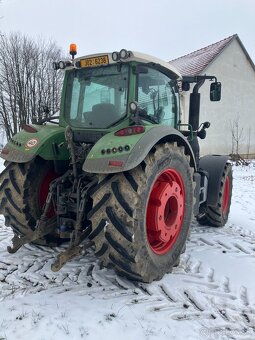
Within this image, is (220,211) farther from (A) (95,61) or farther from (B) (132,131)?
(A) (95,61)

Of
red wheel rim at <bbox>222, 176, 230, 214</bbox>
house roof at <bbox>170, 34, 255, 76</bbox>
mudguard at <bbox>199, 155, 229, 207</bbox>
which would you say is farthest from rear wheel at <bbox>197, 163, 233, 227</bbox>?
house roof at <bbox>170, 34, 255, 76</bbox>

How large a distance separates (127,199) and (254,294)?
4.89 ft

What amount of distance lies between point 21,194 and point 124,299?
155cm

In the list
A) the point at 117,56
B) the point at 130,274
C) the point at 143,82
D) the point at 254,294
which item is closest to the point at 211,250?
the point at 254,294

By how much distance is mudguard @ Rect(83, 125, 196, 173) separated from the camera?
9.25 feet

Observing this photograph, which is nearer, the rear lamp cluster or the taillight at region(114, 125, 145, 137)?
the rear lamp cluster

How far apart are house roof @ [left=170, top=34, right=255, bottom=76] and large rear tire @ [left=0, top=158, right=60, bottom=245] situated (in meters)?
13.9

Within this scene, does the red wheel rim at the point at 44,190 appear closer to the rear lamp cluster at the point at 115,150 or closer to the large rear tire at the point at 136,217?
the large rear tire at the point at 136,217

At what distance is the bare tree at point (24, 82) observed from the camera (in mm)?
29938

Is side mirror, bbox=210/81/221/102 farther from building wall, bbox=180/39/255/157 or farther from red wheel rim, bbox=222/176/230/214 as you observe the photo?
building wall, bbox=180/39/255/157

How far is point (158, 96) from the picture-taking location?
4031 mm

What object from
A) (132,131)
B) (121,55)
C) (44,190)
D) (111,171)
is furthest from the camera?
(44,190)

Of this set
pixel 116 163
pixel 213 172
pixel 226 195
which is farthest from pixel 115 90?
pixel 226 195

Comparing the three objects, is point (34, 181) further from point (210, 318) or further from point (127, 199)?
point (210, 318)
